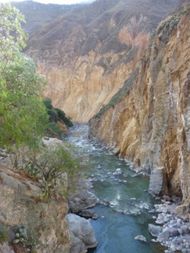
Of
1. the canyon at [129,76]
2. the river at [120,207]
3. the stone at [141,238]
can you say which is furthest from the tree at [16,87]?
the canyon at [129,76]

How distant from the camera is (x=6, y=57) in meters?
13.1

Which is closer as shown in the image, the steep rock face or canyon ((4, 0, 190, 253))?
canyon ((4, 0, 190, 253))

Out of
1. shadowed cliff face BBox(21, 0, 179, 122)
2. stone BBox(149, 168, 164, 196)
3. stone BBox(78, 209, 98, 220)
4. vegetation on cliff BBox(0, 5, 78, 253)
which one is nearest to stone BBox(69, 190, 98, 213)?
stone BBox(78, 209, 98, 220)

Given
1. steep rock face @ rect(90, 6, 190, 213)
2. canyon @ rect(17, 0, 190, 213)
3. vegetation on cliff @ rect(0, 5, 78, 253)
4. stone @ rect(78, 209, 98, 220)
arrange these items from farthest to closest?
1. canyon @ rect(17, 0, 190, 213)
2. steep rock face @ rect(90, 6, 190, 213)
3. stone @ rect(78, 209, 98, 220)
4. vegetation on cliff @ rect(0, 5, 78, 253)

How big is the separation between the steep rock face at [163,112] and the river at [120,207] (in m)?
2.23

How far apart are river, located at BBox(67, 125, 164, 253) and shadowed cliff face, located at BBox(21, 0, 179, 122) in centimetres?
4583

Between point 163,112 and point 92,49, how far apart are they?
69.4 metres

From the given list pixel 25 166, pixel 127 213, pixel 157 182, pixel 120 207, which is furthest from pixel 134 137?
pixel 25 166

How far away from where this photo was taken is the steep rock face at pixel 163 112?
25.5m

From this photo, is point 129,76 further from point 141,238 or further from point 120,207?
point 141,238

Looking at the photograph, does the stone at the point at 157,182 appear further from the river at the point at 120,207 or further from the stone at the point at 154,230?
the stone at the point at 154,230

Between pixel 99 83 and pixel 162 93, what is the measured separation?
188 ft

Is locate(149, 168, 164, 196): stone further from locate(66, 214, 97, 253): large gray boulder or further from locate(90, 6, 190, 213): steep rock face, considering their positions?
locate(66, 214, 97, 253): large gray boulder

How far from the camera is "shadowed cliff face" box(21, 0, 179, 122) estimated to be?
288ft
